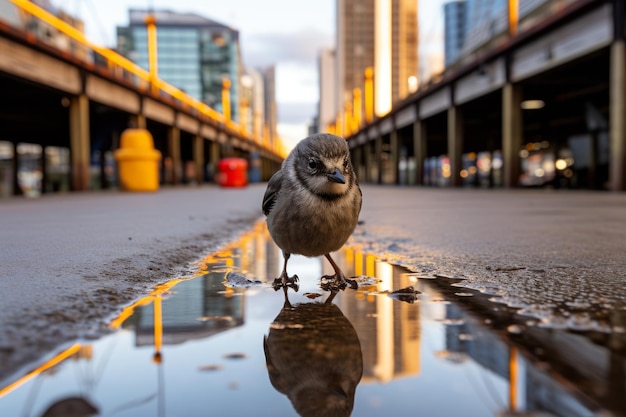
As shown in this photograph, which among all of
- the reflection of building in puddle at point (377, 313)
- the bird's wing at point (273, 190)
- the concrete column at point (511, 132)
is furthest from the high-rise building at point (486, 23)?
the bird's wing at point (273, 190)

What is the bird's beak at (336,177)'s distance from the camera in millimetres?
2238

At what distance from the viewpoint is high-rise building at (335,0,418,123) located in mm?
149125

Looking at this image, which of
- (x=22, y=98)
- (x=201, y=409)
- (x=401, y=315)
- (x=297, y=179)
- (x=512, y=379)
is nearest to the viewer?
(x=201, y=409)

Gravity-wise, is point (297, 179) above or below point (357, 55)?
below

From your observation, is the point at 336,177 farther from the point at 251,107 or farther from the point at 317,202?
the point at 251,107

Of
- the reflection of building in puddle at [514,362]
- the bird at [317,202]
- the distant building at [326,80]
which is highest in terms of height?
the distant building at [326,80]

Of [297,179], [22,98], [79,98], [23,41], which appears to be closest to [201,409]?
[297,179]

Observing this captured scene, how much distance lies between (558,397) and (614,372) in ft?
0.77

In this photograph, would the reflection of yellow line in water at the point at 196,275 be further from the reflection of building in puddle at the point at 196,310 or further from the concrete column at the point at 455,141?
the concrete column at the point at 455,141

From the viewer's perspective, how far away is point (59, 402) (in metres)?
1.07

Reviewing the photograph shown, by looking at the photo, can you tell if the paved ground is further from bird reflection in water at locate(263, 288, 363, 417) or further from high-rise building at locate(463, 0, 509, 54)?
high-rise building at locate(463, 0, 509, 54)

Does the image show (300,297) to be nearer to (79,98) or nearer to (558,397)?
(558,397)

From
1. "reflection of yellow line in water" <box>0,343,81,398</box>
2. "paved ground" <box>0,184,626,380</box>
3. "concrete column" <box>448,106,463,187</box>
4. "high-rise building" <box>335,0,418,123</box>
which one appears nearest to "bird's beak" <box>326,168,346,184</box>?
"paved ground" <box>0,184,626,380</box>

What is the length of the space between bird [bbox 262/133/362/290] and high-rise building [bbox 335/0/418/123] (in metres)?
142
